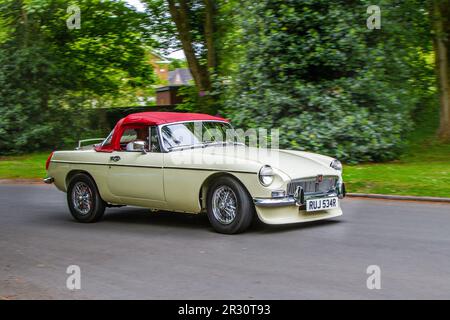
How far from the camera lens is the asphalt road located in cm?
575

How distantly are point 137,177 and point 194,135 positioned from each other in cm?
102

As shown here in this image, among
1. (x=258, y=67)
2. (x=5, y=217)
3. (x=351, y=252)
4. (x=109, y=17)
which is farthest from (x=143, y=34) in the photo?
(x=351, y=252)

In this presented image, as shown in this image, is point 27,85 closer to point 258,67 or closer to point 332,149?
point 258,67

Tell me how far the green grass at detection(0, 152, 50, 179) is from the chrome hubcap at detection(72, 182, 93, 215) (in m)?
8.13

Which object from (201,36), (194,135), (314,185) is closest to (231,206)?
(314,185)

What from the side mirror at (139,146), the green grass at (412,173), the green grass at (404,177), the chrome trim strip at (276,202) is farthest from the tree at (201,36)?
the chrome trim strip at (276,202)

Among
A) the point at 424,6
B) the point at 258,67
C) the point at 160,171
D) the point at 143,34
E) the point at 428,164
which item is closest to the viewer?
the point at 160,171

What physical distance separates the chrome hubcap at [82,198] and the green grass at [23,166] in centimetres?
813

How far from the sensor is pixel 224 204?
834 cm

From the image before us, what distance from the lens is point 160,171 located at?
8.91 metres

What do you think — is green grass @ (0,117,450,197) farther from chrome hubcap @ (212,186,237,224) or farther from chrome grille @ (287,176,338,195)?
chrome hubcap @ (212,186,237,224)

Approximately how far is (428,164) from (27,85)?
16.9m

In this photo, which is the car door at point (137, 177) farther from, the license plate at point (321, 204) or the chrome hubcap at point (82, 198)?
the license plate at point (321, 204)

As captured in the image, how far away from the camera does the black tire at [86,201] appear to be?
32.4ft
